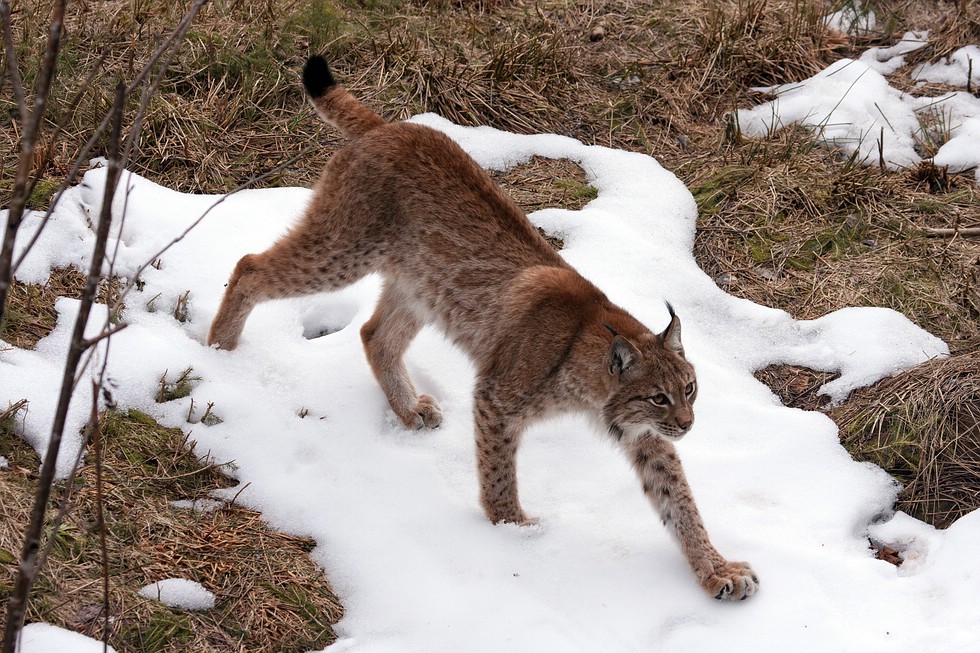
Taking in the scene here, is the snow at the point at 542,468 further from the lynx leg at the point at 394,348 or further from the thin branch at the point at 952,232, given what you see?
the thin branch at the point at 952,232

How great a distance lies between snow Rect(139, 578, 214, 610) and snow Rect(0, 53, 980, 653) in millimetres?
456

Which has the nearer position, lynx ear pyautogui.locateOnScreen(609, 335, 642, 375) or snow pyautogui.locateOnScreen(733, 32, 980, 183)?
lynx ear pyautogui.locateOnScreen(609, 335, 642, 375)

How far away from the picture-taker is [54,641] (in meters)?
2.88

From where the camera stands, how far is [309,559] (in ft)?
11.8

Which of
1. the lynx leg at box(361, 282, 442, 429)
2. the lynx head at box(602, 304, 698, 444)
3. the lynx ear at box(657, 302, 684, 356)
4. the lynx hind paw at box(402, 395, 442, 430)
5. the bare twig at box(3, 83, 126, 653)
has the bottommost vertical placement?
the lynx hind paw at box(402, 395, 442, 430)

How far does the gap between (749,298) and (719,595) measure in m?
2.05

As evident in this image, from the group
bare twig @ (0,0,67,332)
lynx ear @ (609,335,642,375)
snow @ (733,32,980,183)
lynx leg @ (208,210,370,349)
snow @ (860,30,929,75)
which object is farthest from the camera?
snow @ (860,30,929,75)

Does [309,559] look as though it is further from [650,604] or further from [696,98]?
[696,98]

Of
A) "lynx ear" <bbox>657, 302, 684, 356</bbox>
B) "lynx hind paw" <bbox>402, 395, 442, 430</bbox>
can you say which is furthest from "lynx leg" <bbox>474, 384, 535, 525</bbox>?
"lynx ear" <bbox>657, 302, 684, 356</bbox>

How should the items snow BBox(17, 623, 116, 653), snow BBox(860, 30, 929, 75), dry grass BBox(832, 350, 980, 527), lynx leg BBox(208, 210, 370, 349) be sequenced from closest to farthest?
snow BBox(17, 623, 116, 653)
dry grass BBox(832, 350, 980, 527)
lynx leg BBox(208, 210, 370, 349)
snow BBox(860, 30, 929, 75)

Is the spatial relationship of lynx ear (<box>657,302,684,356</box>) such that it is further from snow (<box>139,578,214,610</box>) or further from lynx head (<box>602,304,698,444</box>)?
snow (<box>139,578,214,610</box>)

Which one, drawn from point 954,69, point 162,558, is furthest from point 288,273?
point 954,69

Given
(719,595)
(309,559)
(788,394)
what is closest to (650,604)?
(719,595)

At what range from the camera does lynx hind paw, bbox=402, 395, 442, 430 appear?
4.38m
